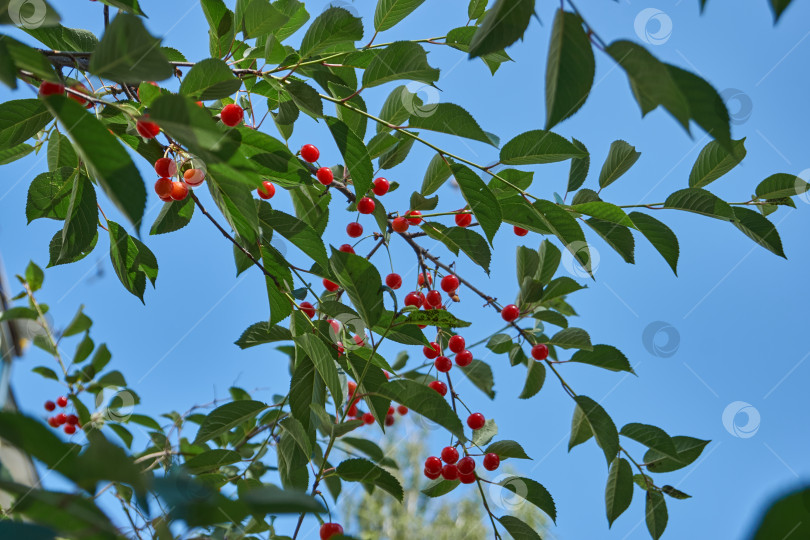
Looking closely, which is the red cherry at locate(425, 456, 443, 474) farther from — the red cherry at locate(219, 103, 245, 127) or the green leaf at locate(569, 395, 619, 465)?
the red cherry at locate(219, 103, 245, 127)

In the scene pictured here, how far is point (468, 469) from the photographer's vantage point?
51.8 inches

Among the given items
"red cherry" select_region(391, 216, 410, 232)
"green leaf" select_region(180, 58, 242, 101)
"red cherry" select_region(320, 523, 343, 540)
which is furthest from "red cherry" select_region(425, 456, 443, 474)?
"green leaf" select_region(180, 58, 242, 101)

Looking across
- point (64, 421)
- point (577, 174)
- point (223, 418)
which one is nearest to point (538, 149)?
point (577, 174)

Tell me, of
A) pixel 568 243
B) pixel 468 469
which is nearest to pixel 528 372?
pixel 468 469

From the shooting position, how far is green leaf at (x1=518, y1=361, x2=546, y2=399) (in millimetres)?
1530

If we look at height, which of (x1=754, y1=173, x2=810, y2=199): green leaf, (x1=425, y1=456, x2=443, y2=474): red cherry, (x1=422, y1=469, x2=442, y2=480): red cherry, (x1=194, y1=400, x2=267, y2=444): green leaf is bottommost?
(x1=194, y1=400, x2=267, y2=444): green leaf

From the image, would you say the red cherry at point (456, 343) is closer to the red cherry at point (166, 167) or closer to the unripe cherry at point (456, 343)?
the unripe cherry at point (456, 343)

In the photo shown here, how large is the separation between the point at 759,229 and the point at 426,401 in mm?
756

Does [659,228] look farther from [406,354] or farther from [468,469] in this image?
[406,354]

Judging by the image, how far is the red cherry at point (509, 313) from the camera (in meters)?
1.53

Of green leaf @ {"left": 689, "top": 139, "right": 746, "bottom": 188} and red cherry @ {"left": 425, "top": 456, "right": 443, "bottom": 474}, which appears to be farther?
Result: red cherry @ {"left": 425, "top": 456, "right": 443, "bottom": 474}

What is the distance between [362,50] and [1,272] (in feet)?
8.90

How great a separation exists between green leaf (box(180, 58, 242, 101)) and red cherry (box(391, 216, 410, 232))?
2.03ft

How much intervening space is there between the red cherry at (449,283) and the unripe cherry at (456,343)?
0.14m
